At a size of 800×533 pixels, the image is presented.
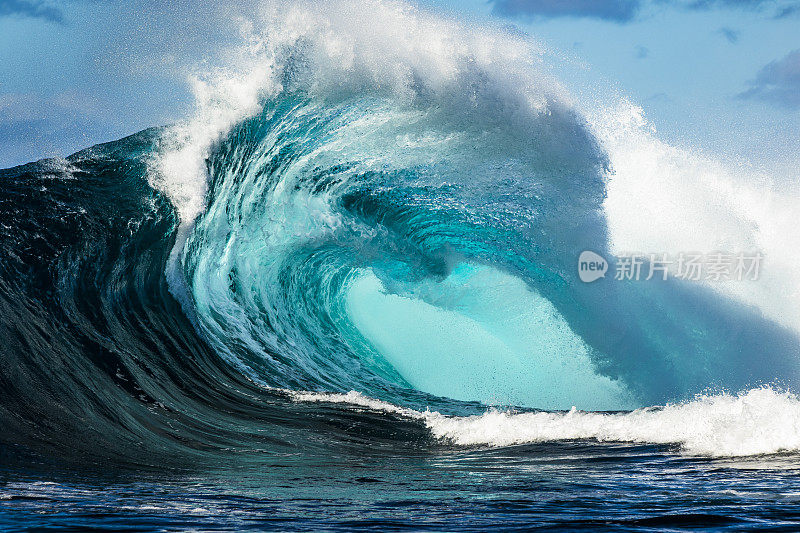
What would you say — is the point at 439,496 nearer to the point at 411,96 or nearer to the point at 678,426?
the point at 678,426

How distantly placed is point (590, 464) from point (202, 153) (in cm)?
673

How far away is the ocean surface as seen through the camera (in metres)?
5.19

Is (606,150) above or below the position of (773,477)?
above

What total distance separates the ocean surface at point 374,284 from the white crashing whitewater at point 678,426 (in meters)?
0.03

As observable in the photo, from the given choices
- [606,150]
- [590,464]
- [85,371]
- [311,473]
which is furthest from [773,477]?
[606,150]

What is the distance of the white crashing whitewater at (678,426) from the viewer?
160 inches

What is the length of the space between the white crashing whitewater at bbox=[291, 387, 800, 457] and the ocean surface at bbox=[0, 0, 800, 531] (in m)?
0.03

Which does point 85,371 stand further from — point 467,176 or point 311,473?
point 467,176

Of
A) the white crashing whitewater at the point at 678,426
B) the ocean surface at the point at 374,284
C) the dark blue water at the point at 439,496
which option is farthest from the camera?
the ocean surface at the point at 374,284

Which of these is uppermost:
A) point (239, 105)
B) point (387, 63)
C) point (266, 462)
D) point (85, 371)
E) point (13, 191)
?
point (387, 63)

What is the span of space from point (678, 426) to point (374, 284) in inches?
297

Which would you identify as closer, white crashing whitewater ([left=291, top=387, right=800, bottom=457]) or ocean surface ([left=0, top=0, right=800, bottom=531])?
white crashing whitewater ([left=291, top=387, right=800, bottom=457])

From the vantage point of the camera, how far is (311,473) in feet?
13.2

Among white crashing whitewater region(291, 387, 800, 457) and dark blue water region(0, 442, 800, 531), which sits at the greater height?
white crashing whitewater region(291, 387, 800, 457)
